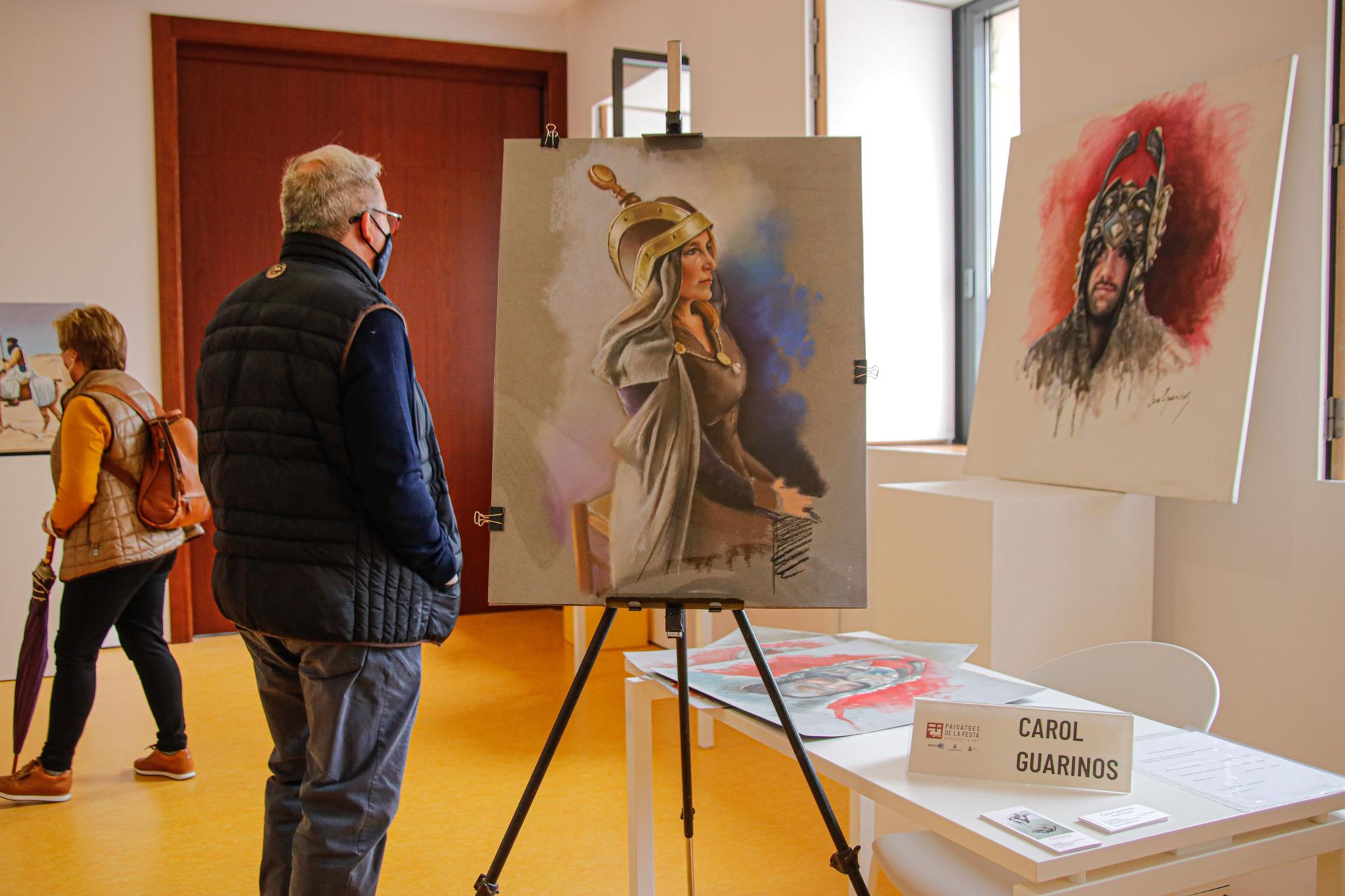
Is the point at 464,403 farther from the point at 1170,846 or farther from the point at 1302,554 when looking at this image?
the point at 1170,846

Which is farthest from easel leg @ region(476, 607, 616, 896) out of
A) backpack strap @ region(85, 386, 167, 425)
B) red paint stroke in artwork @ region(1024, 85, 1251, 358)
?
backpack strap @ region(85, 386, 167, 425)

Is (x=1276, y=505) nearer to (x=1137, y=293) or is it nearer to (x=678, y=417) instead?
(x=1137, y=293)

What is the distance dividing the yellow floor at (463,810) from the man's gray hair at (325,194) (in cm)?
154

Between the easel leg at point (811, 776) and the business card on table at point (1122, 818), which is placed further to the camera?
the easel leg at point (811, 776)

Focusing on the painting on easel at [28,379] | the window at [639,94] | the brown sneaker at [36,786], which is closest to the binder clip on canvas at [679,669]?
the brown sneaker at [36,786]

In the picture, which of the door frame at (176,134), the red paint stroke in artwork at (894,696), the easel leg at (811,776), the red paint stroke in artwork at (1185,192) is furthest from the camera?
the door frame at (176,134)

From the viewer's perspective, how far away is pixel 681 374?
164 centimetres

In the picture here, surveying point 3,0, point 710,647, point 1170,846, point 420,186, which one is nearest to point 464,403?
point 420,186

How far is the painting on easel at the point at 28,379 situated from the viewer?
175 inches

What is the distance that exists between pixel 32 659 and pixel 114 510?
0.50m

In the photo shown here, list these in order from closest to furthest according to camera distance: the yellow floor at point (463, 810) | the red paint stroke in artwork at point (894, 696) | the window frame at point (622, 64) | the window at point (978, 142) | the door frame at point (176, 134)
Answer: the red paint stroke in artwork at point (894, 696), the yellow floor at point (463, 810), the window at point (978, 142), the window frame at point (622, 64), the door frame at point (176, 134)
